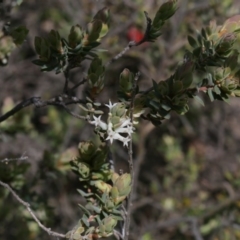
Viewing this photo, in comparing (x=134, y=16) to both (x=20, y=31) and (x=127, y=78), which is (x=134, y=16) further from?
(x=127, y=78)

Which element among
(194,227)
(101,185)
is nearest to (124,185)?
(101,185)

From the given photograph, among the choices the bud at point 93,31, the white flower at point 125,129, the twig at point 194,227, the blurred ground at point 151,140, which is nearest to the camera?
A: the white flower at point 125,129

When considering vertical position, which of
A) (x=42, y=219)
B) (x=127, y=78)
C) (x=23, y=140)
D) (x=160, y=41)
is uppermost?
(x=160, y=41)

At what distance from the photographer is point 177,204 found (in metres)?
3.13

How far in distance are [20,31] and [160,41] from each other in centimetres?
183

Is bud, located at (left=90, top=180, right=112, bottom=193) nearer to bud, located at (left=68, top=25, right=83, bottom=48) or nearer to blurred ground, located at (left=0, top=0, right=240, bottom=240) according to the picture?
bud, located at (left=68, top=25, right=83, bottom=48)

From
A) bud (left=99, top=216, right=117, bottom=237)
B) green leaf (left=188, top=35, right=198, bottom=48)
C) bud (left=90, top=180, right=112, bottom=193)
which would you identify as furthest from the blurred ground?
green leaf (left=188, top=35, right=198, bottom=48)

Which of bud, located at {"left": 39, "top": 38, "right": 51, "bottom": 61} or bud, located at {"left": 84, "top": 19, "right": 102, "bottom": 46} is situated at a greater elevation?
bud, located at {"left": 84, "top": 19, "right": 102, "bottom": 46}

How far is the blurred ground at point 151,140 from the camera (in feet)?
Result: 9.07

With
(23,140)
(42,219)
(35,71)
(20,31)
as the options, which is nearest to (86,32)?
(20,31)

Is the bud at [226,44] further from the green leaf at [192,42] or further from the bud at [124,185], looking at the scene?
the bud at [124,185]

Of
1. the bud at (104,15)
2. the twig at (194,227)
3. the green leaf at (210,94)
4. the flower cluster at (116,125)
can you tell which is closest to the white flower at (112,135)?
the flower cluster at (116,125)

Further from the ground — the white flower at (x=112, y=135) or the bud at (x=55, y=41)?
the bud at (x=55, y=41)

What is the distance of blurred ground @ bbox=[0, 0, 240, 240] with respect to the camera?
2.77 metres
